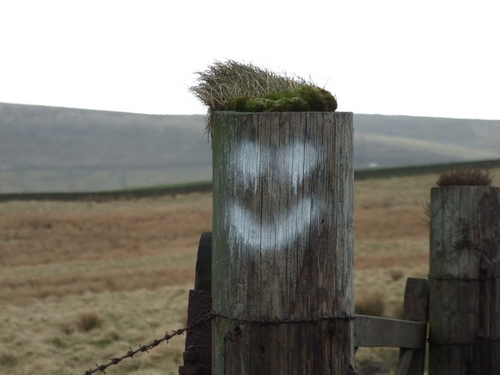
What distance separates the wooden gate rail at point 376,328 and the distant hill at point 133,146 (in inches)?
5189

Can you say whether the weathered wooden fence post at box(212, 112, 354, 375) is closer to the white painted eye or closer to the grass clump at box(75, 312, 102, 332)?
the white painted eye

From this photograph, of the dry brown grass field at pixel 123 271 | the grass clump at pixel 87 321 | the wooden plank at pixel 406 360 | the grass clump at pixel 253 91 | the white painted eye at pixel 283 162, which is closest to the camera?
the white painted eye at pixel 283 162

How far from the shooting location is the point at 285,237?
1.91m

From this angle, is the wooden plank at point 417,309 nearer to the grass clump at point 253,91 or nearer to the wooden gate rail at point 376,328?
the wooden gate rail at point 376,328

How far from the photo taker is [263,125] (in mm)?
1897

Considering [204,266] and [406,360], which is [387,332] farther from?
[204,266]

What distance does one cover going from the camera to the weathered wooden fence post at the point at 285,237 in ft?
6.22

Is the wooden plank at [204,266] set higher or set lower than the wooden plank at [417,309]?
higher

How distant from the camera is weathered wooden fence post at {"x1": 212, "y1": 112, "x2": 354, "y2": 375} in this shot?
6.22 ft

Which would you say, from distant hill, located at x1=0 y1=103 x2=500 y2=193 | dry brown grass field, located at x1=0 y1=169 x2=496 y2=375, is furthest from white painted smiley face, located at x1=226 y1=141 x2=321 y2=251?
distant hill, located at x1=0 y1=103 x2=500 y2=193

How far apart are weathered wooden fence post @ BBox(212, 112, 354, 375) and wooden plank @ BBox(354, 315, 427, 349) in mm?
897

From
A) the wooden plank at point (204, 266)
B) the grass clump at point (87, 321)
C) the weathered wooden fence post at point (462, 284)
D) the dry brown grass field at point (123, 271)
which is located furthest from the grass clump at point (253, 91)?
the grass clump at point (87, 321)

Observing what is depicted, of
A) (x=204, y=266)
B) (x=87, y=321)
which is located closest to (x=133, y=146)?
(x=87, y=321)

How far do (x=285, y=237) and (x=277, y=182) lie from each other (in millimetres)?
149
